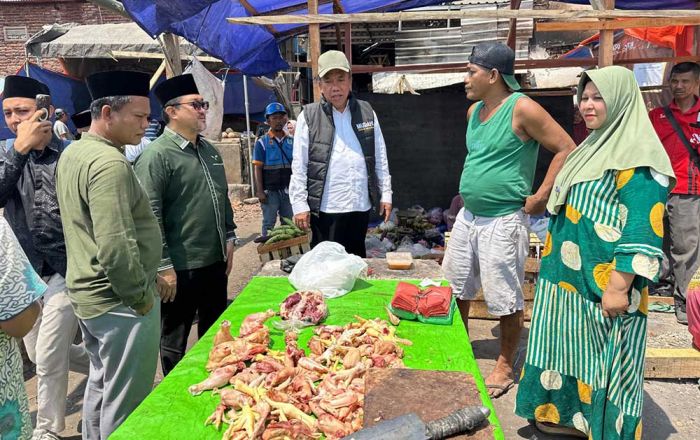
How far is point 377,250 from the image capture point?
619cm

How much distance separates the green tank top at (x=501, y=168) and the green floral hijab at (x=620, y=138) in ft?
2.12

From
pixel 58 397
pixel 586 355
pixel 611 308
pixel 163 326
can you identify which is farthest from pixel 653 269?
pixel 58 397

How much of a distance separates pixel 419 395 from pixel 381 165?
107 inches

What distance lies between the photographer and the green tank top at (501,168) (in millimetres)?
3289

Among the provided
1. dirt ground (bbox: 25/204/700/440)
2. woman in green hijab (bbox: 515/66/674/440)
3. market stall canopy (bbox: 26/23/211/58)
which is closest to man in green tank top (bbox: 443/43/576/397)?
dirt ground (bbox: 25/204/700/440)

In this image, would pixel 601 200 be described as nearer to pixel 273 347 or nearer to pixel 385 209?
pixel 273 347

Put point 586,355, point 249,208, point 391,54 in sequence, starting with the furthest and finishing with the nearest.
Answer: point 391,54 < point 249,208 < point 586,355

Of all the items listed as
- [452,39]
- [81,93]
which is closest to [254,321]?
[452,39]

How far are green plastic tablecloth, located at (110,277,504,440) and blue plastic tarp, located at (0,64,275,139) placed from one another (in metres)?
10.8

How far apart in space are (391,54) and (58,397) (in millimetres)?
13121

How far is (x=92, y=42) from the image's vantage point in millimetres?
13375

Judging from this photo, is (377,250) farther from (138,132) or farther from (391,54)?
(391,54)

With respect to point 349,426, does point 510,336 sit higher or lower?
lower

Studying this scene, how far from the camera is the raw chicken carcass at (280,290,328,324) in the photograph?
281cm
